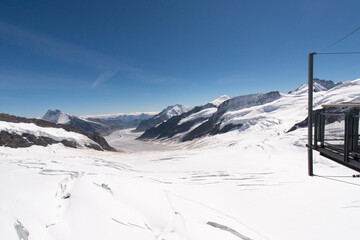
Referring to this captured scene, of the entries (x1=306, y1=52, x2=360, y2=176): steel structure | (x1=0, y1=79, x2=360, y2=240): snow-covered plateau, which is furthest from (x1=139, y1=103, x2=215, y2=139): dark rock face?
(x1=306, y1=52, x2=360, y2=176): steel structure

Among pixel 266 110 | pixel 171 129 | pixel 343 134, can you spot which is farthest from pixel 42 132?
pixel 171 129

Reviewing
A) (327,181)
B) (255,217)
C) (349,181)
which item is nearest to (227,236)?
(255,217)

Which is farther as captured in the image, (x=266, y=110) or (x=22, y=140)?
(x=266, y=110)

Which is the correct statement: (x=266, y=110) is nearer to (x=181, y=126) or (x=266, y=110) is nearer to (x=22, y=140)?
(x=181, y=126)

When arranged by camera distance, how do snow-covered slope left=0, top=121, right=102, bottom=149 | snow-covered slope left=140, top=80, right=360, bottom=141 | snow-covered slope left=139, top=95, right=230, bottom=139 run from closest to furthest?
snow-covered slope left=0, top=121, right=102, bottom=149 → snow-covered slope left=140, top=80, right=360, bottom=141 → snow-covered slope left=139, top=95, right=230, bottom=139

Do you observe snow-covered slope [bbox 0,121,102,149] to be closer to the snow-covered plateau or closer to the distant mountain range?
the distant mountain range

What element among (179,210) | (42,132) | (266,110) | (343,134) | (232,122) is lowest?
(179,210)

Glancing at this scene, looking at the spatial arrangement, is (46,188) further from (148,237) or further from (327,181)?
(327,181)

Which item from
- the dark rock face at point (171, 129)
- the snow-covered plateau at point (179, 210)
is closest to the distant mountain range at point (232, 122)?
the dark rock face at point (171, 129)

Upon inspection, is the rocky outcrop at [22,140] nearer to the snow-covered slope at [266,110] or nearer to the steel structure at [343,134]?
the steel structure at [343,134]

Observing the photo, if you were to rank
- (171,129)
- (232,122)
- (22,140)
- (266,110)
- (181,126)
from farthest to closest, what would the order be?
(171,129), (181,126), (266,110), (232,122), (22,140)

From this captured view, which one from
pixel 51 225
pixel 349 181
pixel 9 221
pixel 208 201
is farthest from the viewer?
pixel 349 181
